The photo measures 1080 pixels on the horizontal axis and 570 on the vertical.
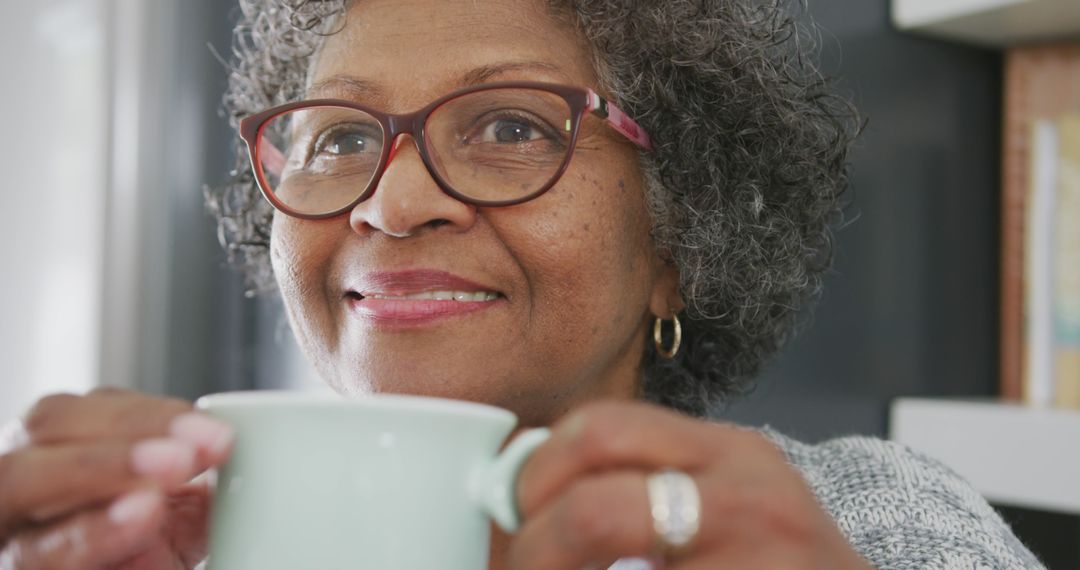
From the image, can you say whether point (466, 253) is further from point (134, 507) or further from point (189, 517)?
point (134, 507)

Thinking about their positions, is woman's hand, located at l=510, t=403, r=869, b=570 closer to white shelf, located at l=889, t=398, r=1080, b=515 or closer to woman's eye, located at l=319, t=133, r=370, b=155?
woman's eye, located at l=319, t=133, r=370, b=155

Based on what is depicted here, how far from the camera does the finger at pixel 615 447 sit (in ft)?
1.65

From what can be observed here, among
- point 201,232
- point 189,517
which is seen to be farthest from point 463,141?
point 201,232

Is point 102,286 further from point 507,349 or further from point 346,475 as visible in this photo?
point 346,475

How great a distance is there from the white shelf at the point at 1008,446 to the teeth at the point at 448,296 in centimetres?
84

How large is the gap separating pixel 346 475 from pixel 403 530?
0.04 meters

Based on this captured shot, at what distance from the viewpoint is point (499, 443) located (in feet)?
1.83

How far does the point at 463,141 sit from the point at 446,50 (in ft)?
0.31

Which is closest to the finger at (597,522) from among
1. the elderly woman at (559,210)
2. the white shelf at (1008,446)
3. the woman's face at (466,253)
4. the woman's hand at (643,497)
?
the woman's hand at (643,497)

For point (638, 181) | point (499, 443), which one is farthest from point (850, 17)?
point (499, 443)

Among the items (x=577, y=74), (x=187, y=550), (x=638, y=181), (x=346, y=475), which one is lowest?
(x=187, y=550)

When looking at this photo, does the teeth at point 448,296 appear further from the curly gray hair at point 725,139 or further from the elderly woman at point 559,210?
the curly gray hair at point 725,139

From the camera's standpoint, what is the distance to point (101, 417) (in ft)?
1.86

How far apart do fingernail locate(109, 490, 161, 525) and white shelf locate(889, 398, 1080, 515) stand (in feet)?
3.97
